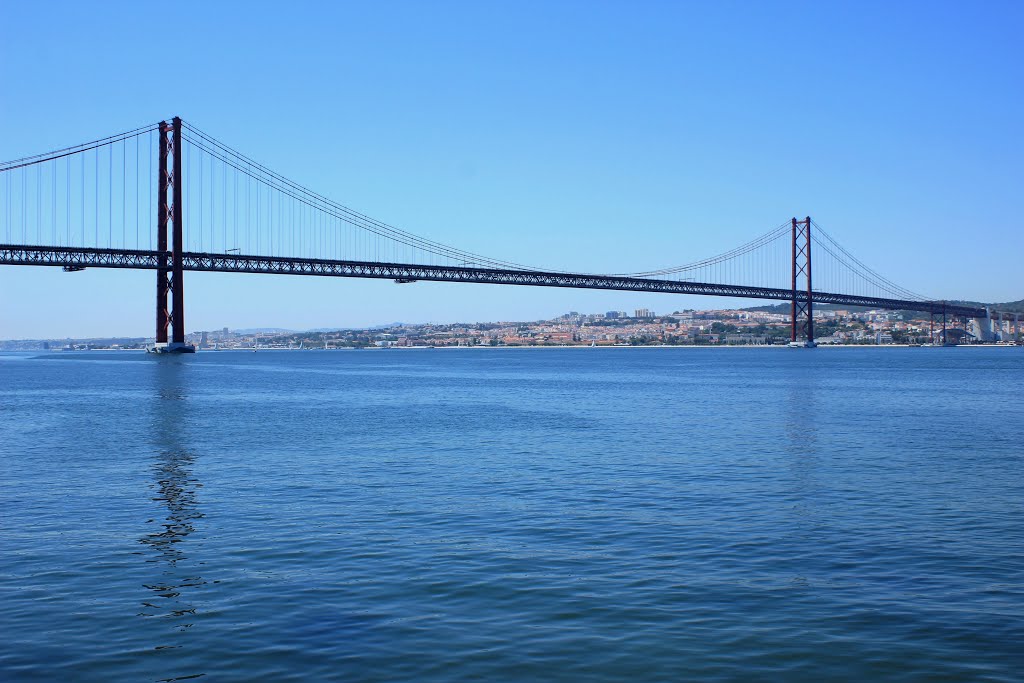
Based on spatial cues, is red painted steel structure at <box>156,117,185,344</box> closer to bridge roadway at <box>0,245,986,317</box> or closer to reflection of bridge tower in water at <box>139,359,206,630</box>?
bridge roadway at <box>0,245,986,317</box>

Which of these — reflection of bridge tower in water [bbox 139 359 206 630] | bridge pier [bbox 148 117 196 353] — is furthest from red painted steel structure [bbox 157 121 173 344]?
reflection of bridge tower in water [bbox 139 359 206 630]

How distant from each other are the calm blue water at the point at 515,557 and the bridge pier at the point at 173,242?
161 feet

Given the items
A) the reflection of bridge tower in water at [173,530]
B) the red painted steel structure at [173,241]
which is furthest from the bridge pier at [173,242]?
the reflection of bridge tower in water at [173,530]

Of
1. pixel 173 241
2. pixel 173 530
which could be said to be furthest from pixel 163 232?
pixel 173 530

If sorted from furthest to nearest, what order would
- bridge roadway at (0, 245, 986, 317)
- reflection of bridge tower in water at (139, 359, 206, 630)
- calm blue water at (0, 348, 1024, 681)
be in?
bridge roadway at (0, 245, 986, 317) → reflection of bridge tower in water at (139, 359, 206, 630) → calm blue water at (0, 348, 1024, 681)

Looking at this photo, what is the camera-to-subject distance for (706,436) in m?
20.3

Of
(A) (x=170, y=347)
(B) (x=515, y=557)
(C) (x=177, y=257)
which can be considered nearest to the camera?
(B) (x=515, y=557)

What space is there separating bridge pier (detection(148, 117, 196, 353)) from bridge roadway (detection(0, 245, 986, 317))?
1.00 metres

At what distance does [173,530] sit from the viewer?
Answer: 418 inches

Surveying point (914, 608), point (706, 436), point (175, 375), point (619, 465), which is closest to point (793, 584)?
point (914, 608)

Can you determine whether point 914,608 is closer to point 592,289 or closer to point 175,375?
point 175,375

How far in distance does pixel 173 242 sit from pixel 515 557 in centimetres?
6487

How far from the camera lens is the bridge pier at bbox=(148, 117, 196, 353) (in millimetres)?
67438

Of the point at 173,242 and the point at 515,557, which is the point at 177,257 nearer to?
the point at 173,242
